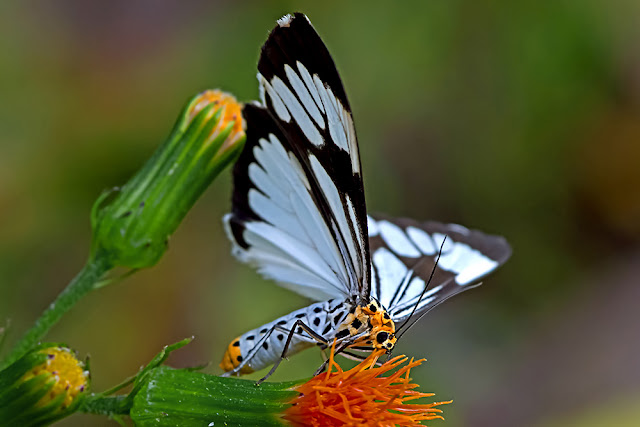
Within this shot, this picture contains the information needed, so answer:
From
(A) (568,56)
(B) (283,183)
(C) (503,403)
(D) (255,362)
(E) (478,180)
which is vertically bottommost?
(C) (503,403)

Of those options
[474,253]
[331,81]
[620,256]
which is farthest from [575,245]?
[331,81]

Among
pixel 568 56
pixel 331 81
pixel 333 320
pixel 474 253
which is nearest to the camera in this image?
pixel 331 81

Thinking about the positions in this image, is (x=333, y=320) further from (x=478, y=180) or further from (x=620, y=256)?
(x=620, y=256)

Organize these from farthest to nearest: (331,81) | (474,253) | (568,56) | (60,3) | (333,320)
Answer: (568,56) < (60,3) < (474,253) < (333,320) < (331,81)

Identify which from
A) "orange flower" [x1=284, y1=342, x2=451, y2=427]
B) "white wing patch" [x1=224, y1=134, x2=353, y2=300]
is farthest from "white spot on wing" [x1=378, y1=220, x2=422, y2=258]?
"orange flower" [x1=284, y1=342, x2=451, y2=427]

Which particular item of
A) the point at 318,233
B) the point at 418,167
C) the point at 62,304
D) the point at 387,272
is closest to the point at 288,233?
the point at 318,233

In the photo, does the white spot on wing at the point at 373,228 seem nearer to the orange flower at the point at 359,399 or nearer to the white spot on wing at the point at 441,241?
the white spot on wing at the point at 441,241

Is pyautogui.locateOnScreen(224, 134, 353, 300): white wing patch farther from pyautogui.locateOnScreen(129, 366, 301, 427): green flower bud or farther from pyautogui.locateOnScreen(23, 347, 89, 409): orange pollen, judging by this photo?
pyautogui.locateOnScreen(23, 347, 89, 409): orange pollen
